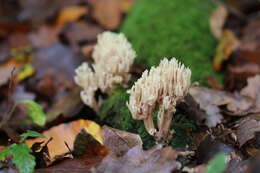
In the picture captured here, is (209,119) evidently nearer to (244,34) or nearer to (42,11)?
(244,34)

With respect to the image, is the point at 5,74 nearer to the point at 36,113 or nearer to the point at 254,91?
the point at 36,113

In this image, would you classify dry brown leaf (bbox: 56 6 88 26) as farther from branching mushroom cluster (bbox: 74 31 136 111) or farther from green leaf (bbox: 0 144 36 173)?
green leaf (bbox: 0 144 36 173)

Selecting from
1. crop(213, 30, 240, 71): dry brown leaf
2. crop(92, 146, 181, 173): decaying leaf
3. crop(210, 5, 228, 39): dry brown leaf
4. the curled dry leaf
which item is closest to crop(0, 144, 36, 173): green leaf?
crop(92, 146, 181, 173): decaying leaf

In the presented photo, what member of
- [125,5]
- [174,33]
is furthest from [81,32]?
[174,33]

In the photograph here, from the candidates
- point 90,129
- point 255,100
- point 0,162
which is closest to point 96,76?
point 90,129

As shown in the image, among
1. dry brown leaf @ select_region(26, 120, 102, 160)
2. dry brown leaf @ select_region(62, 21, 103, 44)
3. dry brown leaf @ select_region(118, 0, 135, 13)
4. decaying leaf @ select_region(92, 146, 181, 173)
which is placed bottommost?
dry brown leaf @ select_region(26, 120, 102, 160)

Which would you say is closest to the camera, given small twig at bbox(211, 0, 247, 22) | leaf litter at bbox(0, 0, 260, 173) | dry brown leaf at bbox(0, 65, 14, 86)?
leaf litter at bbox(0, 0, 260, 173)
